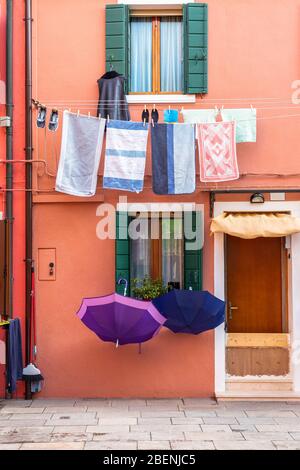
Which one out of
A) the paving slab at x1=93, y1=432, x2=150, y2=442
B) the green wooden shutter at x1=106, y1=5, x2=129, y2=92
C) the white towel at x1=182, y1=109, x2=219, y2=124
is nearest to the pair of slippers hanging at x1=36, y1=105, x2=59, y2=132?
the green wooden shutter at x1=106, y1=5, x2=129, y2=92

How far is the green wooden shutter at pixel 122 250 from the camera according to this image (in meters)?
9.23

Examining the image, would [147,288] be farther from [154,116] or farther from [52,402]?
[154,116]

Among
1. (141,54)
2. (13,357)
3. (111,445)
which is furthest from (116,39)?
(111,445)

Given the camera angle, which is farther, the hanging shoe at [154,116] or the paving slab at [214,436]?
the hanging shoe at [154,116]

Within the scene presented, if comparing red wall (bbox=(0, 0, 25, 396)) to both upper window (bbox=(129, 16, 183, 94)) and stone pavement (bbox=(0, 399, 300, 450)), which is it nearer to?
stone pavement (bbox=(0, 399, 300, 450))

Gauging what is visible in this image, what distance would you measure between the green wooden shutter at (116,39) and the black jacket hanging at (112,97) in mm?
201

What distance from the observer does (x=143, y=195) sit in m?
9.39

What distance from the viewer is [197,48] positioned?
934 cm

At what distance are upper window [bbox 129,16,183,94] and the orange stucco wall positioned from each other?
18.1 inches

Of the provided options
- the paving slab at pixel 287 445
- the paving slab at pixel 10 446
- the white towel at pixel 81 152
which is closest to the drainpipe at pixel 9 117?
the white towel at pixel 81 152

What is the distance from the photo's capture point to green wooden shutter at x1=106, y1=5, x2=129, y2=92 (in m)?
9.34

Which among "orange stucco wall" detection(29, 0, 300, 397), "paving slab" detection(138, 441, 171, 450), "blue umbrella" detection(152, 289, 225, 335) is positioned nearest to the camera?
"paving slab" detection(138, 441, 171, 450)

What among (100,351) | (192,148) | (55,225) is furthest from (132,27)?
(100,351)

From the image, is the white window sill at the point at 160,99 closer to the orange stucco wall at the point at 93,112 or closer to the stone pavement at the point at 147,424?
the orange stucco wall at the point at 93,112
